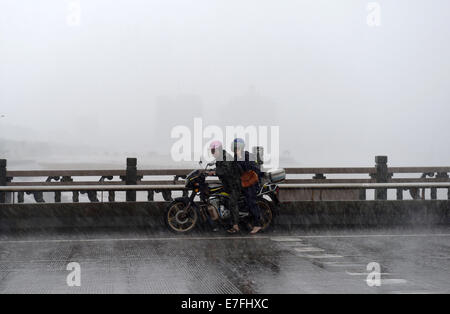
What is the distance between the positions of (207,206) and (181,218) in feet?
2.08

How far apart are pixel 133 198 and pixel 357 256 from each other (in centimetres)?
871

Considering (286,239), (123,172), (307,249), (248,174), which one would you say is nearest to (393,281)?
(307,249)

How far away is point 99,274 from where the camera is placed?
838cm

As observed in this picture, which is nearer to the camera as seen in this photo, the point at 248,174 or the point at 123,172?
the point at 248,174

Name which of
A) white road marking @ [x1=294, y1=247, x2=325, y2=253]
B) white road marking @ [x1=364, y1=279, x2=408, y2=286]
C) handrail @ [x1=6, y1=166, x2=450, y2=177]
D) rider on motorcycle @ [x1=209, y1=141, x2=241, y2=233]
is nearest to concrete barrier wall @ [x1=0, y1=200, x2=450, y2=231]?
rider on motorcycle @ [x1=209, y1=141, x2=241, y2=233]

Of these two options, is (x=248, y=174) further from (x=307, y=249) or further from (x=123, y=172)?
(x=123, y=172)

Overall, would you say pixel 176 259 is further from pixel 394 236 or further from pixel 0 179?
pixel 0 179

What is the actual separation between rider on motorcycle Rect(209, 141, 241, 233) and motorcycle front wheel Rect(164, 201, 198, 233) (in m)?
0.88

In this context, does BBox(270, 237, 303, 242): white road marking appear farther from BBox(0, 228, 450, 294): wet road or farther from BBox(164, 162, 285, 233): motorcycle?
BBox(164, 162, 285, 233): motorcycle

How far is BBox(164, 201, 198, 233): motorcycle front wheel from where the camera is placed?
507 inches

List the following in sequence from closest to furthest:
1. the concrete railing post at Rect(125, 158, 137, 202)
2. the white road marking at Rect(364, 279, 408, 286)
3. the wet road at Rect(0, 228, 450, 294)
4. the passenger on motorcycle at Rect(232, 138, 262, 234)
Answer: the wet road at Rect(0, 228, 450, 294) → the white road marking at Rect(364, 279, 408, 286) → the passenger on motorcycle at Rect(232, 138, 262, 234) → the concrete railing post at Rect(125, 158, 137, 202)

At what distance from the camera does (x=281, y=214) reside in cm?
1459

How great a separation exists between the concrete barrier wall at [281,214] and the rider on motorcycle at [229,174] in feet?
6.98
